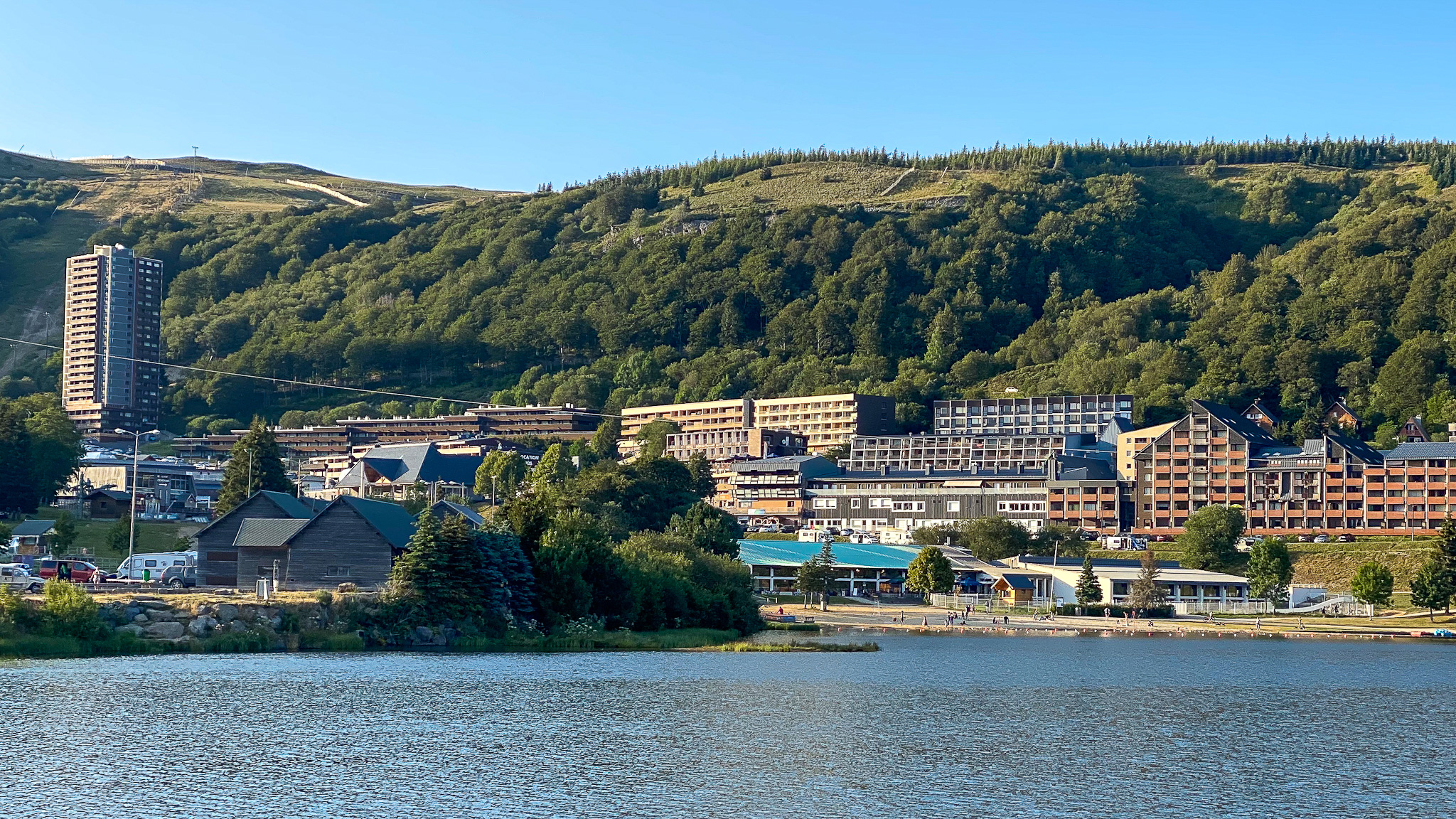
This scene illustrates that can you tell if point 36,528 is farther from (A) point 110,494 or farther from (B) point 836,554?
(B) point 836,554

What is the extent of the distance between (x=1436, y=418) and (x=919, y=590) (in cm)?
8465

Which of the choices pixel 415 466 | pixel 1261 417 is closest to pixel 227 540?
pixel 415 466

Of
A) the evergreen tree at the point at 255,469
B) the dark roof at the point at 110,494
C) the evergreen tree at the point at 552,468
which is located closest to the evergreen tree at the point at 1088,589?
the evergreen tree at the point at 255,469

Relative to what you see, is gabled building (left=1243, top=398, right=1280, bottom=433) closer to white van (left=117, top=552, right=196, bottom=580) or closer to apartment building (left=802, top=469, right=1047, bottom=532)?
apartment building (left=802, top=469, right=1047, bottom=532)

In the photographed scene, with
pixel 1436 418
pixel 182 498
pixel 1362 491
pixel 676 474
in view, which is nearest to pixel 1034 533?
pixel 1362 491

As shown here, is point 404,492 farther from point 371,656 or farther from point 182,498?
point 371,656

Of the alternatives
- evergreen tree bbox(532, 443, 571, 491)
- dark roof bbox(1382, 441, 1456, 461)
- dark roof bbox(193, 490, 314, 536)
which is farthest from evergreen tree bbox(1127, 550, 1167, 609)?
evergreen tree bbox(532, 443, 571, 491)

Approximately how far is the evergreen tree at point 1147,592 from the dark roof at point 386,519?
59.2 meters

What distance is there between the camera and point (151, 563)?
96.2 m

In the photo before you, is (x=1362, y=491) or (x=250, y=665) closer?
(x=250, y=665)

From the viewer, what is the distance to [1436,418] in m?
192

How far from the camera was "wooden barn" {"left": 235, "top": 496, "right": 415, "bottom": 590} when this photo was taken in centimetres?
7875

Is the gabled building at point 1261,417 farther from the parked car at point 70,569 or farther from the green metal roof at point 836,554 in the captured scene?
the parked car at point 70,569

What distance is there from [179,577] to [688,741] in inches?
2151
